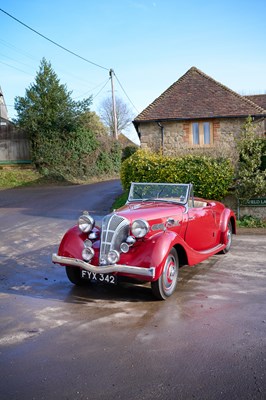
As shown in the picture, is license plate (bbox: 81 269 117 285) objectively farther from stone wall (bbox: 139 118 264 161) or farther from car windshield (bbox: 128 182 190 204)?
stone wall (bbox: 139 118 264 161)

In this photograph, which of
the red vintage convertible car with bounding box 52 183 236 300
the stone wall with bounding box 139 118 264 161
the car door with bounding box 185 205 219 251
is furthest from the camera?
the stone wall with bounding box 139 118 264 161

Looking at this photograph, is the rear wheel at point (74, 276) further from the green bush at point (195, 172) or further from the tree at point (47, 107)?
the tree at point (47, 107)

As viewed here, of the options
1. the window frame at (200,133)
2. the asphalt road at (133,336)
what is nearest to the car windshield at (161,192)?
the asphalt road at (133,336)

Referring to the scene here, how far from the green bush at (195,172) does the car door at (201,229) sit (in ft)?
15.9

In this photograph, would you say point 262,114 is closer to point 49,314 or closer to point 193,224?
point 193,224

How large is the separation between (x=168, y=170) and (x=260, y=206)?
3.13m

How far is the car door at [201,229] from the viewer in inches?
238

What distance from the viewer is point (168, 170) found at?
1212cm

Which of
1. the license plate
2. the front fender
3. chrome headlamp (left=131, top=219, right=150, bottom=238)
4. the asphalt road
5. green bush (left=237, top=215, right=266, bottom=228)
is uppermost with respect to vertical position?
chrome headlamp (left=131, top=219, right=150, bottom=238)

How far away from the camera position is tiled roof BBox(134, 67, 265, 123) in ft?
60.0

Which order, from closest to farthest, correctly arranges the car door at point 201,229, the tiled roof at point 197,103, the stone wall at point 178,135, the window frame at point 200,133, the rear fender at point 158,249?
the rear fender at point 158,249 → the car door at point 201,229 → the tiled roof at point 197,103 → the stone wall at point 178,135 → the window frame at point 200,133

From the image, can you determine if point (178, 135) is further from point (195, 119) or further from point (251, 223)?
point (251, 223)

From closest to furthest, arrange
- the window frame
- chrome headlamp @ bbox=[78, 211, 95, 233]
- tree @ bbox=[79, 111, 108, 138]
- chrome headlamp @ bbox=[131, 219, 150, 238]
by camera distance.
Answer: chrome headlamp @ bbox=[131, 219, 150, 238] → chrome headlamp @ bbox=[78, 211, 95, 233] → the window frame → tree @ bbox=[79, 111, 108, 138]

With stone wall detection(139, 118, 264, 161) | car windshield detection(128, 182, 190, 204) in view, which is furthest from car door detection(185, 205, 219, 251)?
stone wall detection(139, 118, 264, 161)
